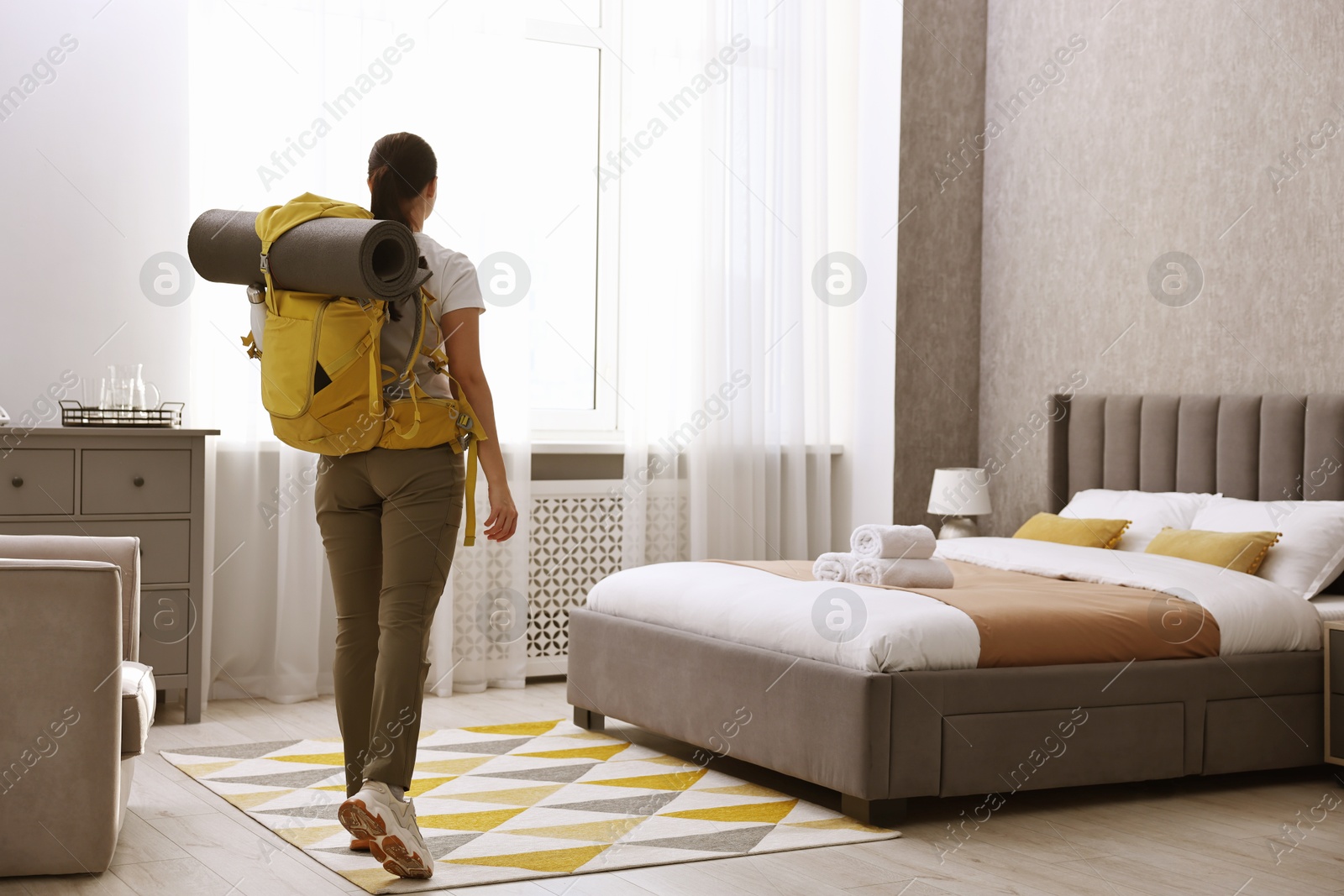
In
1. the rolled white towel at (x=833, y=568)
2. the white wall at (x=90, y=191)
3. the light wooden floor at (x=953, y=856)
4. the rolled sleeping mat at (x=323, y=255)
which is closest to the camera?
the rolled sleeping mat at (x=323, y=255)

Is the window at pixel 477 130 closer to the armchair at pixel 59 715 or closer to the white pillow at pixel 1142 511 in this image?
the white pillow at pixel 1142 511

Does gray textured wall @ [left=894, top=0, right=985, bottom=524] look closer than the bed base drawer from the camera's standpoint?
No

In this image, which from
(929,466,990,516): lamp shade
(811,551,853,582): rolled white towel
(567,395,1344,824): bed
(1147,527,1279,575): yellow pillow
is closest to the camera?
(567,395,1344,824): bed

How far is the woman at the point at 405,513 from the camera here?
2.48 metres

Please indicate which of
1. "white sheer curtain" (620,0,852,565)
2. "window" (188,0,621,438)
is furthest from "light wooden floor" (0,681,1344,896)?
"window" (188,0,621,438)

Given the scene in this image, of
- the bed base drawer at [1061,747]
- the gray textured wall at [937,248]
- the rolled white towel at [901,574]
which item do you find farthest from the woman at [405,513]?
the gray textured wall at [937,248]

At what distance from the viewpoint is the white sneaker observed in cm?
243

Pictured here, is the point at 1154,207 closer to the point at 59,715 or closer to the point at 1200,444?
the point at 1200,444

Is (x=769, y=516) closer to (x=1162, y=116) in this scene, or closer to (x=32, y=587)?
(x=1162, y=116)

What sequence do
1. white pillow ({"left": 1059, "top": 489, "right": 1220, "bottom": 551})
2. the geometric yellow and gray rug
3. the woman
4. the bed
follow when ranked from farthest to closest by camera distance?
1. white pillow ({"left": 1059, "top": 489, "right": 1220, "bottom": 551})
2. the bed
3. the geometric yellow and gray rug
4. the woman

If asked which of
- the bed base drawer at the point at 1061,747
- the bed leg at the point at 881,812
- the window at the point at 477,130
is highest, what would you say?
the window at the point at 477,130

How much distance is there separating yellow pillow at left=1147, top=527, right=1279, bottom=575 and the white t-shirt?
94.7 inches

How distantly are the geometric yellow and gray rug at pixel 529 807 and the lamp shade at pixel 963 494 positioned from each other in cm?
178

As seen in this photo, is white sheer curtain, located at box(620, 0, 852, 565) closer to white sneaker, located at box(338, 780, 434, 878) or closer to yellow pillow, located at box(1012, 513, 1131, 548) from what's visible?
yellow pillow, located at box(1012, 513, 1131, 548)
